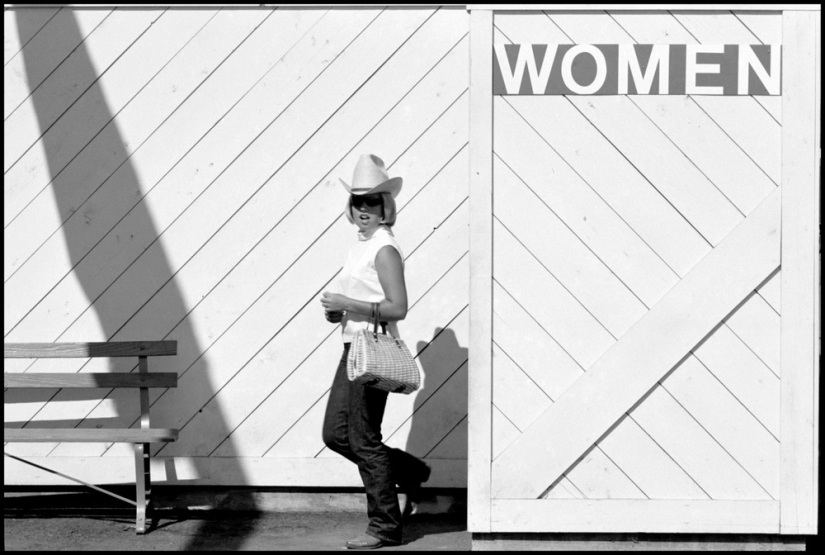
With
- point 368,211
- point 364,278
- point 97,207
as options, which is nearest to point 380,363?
point 364,278

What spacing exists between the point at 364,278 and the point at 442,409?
3.59 ft

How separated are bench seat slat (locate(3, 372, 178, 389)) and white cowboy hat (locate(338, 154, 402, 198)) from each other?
1.45 meters

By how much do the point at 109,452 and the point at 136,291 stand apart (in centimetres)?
84

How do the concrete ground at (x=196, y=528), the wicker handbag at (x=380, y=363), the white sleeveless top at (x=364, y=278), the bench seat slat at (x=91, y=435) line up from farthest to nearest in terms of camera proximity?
the bench seat slat at (x=91, y=435) < the concrete ground at (x=196, y=528) < the white sleeveless top at (x=364, y=278) < the wicker handbag at (x=380, y=363)

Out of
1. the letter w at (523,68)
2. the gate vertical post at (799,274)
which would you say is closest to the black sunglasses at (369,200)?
the letter w at (523,68)

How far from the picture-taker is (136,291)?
5527 mm

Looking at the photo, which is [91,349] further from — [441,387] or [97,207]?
[441,387]

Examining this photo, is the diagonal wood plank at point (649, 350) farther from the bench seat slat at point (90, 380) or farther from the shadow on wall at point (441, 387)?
the bench seat slat at point (90, 380)

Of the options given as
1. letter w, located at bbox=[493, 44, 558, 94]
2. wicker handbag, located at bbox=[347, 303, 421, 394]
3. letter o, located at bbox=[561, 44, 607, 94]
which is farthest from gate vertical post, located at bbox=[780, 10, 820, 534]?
wicker handbag, located at bbox=[347, 303, 421, 394]

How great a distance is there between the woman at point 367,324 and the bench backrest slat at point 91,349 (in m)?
1.12

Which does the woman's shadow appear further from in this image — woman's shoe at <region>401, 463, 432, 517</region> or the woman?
the woman

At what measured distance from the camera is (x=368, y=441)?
4.63m

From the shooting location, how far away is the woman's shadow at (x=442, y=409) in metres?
5.39

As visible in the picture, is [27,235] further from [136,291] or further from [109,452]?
[109,452]
